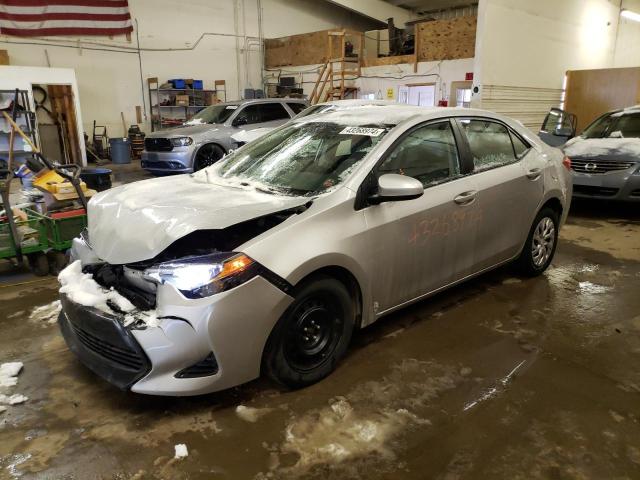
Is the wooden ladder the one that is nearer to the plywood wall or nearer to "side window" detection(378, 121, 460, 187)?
the plywood wall

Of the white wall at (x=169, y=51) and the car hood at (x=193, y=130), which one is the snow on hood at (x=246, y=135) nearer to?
the car hood at (x=193, y=130)

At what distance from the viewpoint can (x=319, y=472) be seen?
215 centimetres

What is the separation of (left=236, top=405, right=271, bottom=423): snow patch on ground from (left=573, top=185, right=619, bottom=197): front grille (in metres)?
6.42

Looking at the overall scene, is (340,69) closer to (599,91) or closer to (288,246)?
(599,91)

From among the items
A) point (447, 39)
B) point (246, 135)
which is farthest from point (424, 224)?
point (447, 39)

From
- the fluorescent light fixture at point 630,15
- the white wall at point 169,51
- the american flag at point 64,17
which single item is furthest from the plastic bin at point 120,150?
the fluorescent light fixture at point 630,15

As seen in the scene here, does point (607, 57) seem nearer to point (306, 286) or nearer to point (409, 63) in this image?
point (409, 63)

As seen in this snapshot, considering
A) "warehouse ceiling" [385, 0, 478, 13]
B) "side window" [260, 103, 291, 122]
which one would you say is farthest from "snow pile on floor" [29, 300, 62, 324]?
"warehouse ceiling" [385, 0, 478, 13]

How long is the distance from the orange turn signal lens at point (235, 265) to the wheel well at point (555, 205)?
9.95 ft

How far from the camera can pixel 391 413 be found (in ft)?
8.39

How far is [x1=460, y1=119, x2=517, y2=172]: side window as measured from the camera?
11.8 ft

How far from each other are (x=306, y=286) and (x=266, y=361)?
45 centimetres

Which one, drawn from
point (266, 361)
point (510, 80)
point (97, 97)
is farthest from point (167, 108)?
point (266, 361)

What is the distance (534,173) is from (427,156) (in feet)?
4.14
